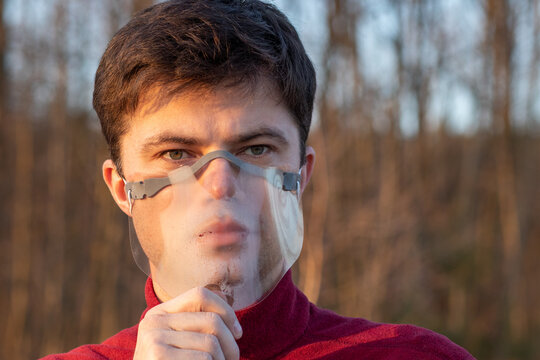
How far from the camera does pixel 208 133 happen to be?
1.66 meters

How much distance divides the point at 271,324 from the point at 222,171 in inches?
20.0

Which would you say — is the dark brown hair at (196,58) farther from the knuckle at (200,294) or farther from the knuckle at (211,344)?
the knuckle at (211,344)

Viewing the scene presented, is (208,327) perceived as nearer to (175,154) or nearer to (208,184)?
(208,184)

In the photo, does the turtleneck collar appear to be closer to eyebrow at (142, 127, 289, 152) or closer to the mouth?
the mouth

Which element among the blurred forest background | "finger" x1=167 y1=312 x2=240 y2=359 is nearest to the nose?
"finger" x1=167 y1=312 x2=240 y2=359

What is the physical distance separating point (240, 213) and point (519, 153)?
14.9m

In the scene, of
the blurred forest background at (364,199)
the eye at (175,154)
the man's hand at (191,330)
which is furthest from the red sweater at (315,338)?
the blurred forest background at (364,199)

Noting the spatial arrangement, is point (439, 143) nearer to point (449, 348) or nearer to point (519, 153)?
point (519, 153)

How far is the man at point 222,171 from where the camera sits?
61.7 inches

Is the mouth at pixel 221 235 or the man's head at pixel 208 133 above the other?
the man's head at pixel 208 133

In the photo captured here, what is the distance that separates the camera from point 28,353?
13.0 meters

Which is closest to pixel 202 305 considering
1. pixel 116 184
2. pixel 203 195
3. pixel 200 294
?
pixel 200 294

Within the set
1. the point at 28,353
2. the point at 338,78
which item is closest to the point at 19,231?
the point at 28,353

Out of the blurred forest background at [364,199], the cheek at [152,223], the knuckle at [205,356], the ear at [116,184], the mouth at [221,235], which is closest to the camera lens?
the knuckle at [205,356]
